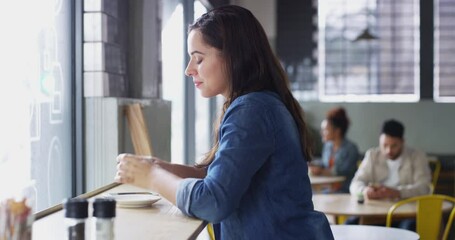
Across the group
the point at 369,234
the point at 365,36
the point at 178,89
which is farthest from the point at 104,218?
the point at 365,36

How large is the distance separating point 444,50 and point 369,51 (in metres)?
0.80

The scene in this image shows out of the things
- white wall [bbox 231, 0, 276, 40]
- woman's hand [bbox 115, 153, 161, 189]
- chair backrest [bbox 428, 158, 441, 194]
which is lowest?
chair backrest [bbox 428, 158, 441, 194]

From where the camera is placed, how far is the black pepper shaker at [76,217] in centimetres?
129

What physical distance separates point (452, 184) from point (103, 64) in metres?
5.17

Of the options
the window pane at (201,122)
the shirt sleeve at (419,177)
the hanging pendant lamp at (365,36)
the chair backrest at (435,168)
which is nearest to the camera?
the shirt sleeve at (419,177)

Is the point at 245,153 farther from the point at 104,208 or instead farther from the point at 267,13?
the point at 267,13

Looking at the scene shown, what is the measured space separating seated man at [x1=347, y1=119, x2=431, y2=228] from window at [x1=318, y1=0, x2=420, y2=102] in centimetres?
276

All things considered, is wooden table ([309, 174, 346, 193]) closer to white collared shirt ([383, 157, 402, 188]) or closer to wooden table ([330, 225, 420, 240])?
white collared shirt ([383, 157, 402, 188])

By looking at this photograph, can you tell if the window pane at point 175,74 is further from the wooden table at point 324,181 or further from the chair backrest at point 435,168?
the chair backrest at point 435,168

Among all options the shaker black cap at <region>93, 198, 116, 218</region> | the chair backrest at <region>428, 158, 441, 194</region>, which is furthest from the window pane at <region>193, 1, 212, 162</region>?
the shaker black cap at <region>93, 198, 116, 218</region>

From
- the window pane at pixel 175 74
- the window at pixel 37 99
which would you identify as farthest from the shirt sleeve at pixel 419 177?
the window at pixel 37 99

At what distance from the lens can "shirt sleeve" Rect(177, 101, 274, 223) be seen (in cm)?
153

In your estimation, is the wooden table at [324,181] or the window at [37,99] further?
the wooden table at [324,181]

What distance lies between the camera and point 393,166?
472cm
